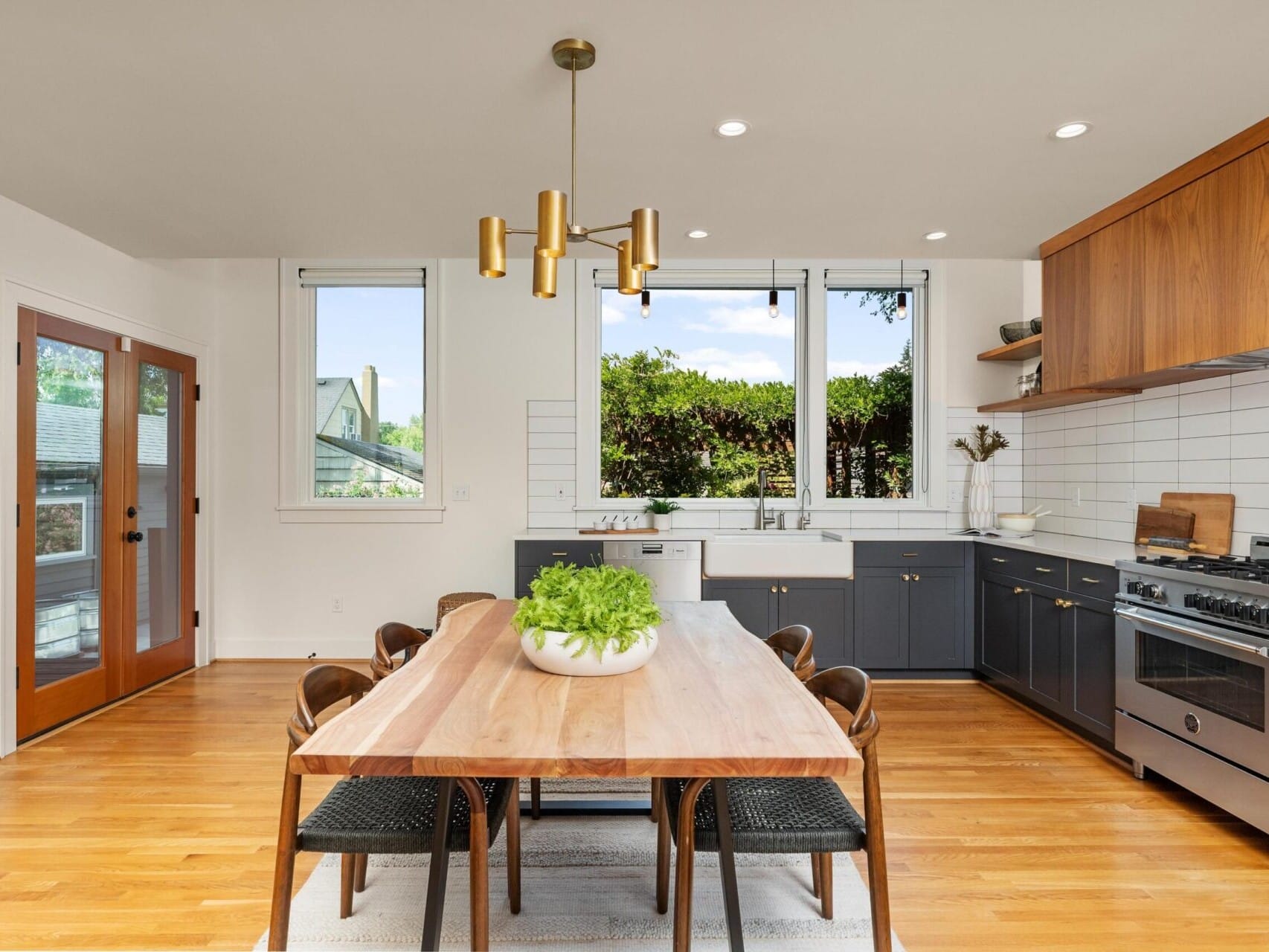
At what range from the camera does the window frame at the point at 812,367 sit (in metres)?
4.96

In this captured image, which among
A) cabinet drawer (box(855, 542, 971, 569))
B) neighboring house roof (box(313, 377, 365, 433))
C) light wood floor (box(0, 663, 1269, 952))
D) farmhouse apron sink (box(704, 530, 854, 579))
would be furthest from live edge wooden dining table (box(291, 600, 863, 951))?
neighboring house roof (box(313, 377, 365, 433))

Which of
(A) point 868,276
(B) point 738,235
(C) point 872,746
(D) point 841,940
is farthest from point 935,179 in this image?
(D) point 841,940

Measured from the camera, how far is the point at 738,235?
149 inches

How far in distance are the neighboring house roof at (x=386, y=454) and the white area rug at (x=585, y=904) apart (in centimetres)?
296

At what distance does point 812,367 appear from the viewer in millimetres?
4988

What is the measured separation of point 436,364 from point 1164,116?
12.9ft

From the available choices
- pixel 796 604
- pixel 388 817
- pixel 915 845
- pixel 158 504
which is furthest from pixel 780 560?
pixel 158 504

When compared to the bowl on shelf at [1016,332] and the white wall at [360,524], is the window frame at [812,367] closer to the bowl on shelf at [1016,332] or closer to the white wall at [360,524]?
the white wall at [360,524]

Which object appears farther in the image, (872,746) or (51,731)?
(51,731)

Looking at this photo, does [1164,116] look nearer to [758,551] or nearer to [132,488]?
[758,551]

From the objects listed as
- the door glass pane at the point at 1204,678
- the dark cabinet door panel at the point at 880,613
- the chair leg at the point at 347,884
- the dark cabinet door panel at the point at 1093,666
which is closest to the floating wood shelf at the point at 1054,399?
the dark cabinet door panel at the point at 1093,666

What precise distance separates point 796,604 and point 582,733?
10.2 ft

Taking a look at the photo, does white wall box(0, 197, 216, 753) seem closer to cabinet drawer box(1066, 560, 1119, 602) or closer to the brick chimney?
the brick chimney

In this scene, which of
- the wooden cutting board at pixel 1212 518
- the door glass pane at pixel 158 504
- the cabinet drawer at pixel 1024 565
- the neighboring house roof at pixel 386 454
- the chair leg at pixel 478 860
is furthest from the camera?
the neighboring house roof at pixel 386 454
